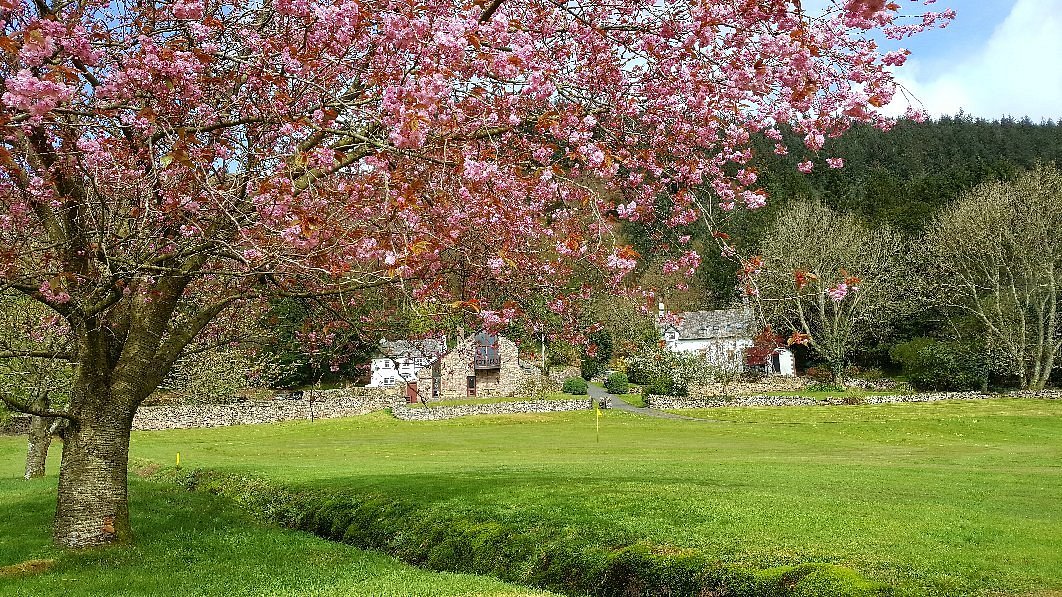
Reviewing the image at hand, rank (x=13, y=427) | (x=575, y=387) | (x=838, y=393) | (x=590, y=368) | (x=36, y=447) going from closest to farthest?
(x=36, y=447), (x=13, y=427), (x=838, y=393), (x=575, y=387), (x=590, y=368)

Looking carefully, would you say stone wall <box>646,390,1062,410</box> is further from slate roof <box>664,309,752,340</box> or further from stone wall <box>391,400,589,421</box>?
slate roof <box>664,309,752,340</box>

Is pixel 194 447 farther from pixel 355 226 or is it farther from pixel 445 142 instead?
pixel 445 142

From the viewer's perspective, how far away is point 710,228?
7.25m

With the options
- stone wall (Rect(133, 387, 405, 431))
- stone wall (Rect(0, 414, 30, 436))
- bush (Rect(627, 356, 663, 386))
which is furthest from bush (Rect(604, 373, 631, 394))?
stone wall (Rect(0, 414, 30, 436))

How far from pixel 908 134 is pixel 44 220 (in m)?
136

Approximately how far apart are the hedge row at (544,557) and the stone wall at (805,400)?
41.1m

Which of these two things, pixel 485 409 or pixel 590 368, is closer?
pixel 485 409

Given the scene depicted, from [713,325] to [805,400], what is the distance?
24.2 m

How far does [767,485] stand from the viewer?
14711 millimetres

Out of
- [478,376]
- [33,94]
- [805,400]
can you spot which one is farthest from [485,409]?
[33,94]

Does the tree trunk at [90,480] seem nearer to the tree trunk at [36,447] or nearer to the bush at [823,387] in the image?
the tree trunk at [36,447]

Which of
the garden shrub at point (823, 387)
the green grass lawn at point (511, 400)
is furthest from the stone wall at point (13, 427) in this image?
the garden shrub at point (823, 387)

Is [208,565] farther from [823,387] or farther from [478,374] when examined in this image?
[478,374]

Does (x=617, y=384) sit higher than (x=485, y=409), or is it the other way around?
(x=617, y=384)
